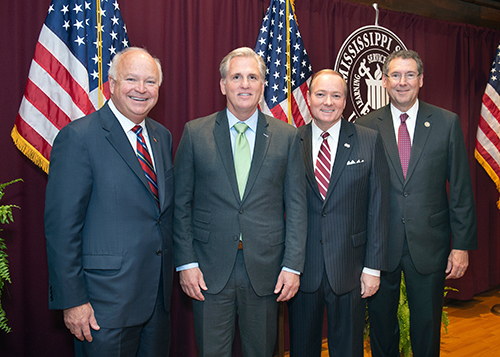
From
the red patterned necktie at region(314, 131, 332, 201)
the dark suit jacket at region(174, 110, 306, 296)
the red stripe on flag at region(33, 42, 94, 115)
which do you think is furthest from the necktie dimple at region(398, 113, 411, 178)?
the red stripe on flag at region(33, 42, 94, 115)

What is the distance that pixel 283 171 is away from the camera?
189 cm

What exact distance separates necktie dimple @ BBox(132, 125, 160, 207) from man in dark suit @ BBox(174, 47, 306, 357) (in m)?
0.13

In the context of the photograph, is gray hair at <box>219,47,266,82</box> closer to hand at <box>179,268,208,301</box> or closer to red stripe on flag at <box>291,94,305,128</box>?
hand at <box>179,268,208,301</box>

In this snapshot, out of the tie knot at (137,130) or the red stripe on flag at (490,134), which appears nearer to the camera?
the tie knot at (137,130)

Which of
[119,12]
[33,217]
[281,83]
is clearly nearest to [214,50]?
[281,83]

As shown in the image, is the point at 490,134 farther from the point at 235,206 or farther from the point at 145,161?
the point at 145,161

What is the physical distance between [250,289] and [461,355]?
2.28 metres

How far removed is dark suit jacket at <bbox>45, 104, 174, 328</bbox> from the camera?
61.9 inches

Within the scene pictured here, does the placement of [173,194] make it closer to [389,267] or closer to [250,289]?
[250,289]

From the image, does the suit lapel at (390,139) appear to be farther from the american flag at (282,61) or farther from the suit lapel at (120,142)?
the suit lapel at (120,142)

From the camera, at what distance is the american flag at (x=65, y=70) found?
92.4 inches

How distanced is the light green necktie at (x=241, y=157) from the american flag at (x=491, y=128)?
Answer: 129 inches

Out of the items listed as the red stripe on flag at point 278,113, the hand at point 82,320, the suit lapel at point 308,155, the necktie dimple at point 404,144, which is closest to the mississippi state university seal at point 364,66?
the red stripe on flag at point 278,113

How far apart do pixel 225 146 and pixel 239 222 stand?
0.36 m
